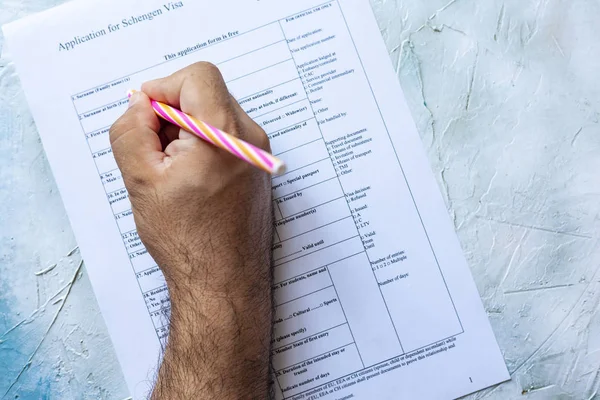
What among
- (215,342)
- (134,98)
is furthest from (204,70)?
(215,342)

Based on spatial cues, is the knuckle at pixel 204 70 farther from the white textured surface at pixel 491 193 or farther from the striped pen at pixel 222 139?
the white textured surface at pixel 491 193

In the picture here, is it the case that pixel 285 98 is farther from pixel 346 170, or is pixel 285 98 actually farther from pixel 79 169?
pixel 79 169

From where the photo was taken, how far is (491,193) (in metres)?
0.60

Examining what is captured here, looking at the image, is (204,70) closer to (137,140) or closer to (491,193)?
(137,140)

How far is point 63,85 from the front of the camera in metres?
0.60

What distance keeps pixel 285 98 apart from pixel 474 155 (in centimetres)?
19

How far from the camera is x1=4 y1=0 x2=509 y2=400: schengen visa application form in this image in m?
0.59

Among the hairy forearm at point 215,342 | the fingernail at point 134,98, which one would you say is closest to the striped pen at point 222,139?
the fingernail at point 134,98

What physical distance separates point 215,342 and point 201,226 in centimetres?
10

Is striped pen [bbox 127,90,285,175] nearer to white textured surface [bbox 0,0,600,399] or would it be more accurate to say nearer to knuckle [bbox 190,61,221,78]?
knuckle [bbox 190,61,221,78]

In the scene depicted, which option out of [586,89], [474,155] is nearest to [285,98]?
[474,155]

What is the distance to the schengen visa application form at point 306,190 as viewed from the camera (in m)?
0.59

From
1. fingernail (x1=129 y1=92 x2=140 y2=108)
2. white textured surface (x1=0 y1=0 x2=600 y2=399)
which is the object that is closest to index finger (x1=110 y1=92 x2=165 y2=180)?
fingernail (x1=129 y1=92 x2=140 y2=108)

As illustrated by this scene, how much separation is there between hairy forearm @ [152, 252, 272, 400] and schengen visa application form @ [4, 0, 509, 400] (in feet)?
0.15
